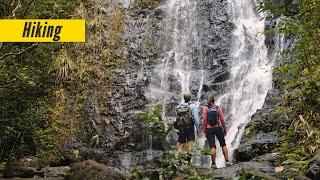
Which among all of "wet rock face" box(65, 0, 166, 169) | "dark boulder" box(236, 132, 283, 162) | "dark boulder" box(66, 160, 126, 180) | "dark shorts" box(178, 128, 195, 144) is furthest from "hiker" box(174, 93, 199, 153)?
"wet rock face" box(65, 0, 166, 169)

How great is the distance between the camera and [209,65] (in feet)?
50.0

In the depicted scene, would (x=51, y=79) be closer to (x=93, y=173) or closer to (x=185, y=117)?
(x=185, y=117)

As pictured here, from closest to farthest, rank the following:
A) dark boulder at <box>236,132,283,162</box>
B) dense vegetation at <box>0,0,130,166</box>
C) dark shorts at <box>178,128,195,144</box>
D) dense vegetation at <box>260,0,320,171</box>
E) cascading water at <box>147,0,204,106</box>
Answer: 1. dense vegetation at <box>260,0,320,171</box>
2. dark boulder at <box>236,132,283,162</box>
3. dark shorts at <box>178,128,195,144</box>
4. dense vegetation at <box>0,0,130,166</box>
5. cascading water at <box>147,0,204,106</box>

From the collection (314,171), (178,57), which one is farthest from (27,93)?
(314,171)

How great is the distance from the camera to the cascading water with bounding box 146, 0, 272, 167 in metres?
13.8

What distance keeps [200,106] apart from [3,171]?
6.23 metres

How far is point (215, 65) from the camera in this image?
15.2 meters

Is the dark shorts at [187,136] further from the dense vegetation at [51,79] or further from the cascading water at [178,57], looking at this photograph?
the cascading water at [178,57]

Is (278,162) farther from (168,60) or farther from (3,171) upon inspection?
(168,60)

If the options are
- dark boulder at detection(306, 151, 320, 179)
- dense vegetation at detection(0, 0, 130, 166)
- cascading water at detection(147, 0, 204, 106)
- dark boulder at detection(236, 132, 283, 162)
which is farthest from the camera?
cascading water at detection(147, 0, 204, 106)

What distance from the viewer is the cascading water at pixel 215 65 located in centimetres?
1383

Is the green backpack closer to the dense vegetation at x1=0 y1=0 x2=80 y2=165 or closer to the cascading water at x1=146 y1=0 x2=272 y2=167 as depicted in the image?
the cascading water at x1=146 y1=0 x2=272 y2=167

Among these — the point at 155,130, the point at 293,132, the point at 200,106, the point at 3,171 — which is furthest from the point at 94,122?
the point at 155,130

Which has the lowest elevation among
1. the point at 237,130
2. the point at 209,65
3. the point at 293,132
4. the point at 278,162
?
the point at 278,162
